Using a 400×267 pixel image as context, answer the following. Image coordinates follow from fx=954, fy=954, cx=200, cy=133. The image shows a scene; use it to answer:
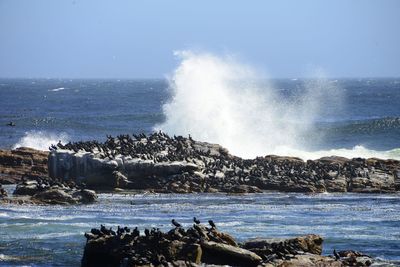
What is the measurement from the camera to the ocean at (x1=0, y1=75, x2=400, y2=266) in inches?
1443

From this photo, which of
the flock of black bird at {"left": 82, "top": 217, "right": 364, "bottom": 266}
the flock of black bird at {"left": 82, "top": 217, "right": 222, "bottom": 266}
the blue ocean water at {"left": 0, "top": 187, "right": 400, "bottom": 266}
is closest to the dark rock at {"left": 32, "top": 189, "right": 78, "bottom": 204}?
the blue ocean water at {"left": 0, "top": 187, "right": 400, "bottom": 266}

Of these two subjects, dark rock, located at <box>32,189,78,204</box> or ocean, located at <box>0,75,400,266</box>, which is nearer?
ocean, located at <box>0,75,400,266</box>

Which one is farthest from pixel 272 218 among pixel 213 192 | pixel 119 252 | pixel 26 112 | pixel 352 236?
pixel 26 112

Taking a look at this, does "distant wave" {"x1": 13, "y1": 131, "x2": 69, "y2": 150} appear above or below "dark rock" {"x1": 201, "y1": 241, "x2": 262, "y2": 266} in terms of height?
above

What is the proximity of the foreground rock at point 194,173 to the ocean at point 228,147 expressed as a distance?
6.41ft

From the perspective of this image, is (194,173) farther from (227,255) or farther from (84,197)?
(227,255)

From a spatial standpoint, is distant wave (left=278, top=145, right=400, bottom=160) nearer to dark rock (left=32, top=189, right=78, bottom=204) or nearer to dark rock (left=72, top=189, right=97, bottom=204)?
dark rock (left=72, top=189, right=97, bottom=204)

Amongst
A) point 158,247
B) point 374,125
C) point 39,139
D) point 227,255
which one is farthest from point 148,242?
point 374,125

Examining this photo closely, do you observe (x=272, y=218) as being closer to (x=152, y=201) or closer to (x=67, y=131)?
(x=152, y=201)

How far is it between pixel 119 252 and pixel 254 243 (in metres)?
4.52

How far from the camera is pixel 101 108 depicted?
144m

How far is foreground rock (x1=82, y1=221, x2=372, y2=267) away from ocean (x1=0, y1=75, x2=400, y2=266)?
114 inches

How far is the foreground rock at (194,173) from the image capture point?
52844mm

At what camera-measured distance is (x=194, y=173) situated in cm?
5384
